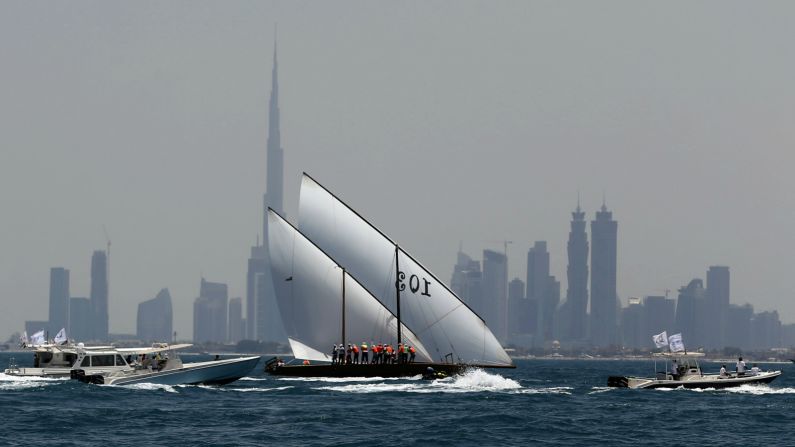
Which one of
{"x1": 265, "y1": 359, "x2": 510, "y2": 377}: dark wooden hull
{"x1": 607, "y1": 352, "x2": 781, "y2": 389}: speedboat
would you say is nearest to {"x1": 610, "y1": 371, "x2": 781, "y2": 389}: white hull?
{"x1": 607, "y1": 352, "x2": 781, "y2": 389}: speedboat

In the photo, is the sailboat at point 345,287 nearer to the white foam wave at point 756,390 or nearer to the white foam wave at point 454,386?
the white foam wave at point 454,386

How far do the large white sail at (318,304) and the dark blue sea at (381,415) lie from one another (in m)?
8.83

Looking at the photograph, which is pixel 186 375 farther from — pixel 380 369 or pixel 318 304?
pixel 318 304

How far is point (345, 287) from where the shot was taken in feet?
337

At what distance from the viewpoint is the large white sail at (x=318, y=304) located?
103 meters

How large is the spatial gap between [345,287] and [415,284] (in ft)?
17.8

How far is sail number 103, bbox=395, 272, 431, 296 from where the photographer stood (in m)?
102

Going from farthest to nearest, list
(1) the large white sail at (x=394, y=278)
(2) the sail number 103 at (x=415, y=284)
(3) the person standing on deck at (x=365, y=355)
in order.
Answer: (2) the sail number 103 at (x=415, y=284)
(1) the large white sail at (x=394, y=278)
(3) the person standing on deck at (x=365, y=355)

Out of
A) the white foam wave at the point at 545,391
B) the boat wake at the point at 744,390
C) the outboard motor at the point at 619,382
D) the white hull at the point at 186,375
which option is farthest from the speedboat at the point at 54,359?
the boat wake at the point at 744,390

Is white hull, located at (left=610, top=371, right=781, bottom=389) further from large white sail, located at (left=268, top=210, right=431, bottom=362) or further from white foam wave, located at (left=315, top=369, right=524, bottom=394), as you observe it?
large white sail, located at (left=268, top=210, right=431, bottom=362)

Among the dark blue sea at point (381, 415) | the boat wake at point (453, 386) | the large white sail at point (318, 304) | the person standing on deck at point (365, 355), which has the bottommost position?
the dark blue sea at point (381, 415)

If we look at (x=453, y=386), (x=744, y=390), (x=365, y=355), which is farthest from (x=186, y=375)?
(x=744, y=390)

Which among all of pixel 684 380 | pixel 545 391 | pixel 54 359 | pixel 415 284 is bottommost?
pixel 545 391

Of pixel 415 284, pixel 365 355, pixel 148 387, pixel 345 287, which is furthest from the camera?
pixel 345 287
